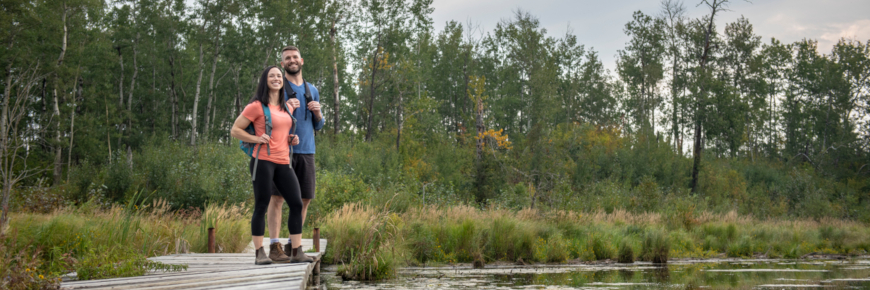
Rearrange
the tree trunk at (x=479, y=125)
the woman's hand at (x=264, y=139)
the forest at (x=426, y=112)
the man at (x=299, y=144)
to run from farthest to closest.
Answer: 1. the tree trunk at (x=479, y=125)
2. the forest at (x=426, y=112)
3. the man at (x=299, y=144)
4. the woman's hand at (x=264, y=139)

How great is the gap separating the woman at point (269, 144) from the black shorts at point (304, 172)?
0.54ft

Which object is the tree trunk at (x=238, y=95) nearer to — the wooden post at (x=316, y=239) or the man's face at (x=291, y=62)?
the wooden post at (x=316, y=239)

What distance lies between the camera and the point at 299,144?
15.4ft

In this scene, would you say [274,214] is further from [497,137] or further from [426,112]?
[426,112]

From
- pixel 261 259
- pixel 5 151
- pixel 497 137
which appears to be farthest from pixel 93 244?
pixel 497 137

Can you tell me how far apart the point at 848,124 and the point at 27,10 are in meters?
48.1

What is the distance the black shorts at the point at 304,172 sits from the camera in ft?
15.3

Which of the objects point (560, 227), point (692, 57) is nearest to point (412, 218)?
point (560, 227)

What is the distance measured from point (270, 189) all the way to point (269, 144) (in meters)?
0.35

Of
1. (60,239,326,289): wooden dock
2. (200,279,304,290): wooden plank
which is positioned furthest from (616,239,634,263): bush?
(200,279,304,290): wooden plank

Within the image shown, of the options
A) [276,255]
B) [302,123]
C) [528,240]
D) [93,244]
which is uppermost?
[302,123]

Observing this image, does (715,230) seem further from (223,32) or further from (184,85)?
(184,85)

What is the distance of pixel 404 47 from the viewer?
31703 mm

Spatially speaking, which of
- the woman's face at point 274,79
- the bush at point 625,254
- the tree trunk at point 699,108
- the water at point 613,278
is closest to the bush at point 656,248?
the bush at point 625,254
